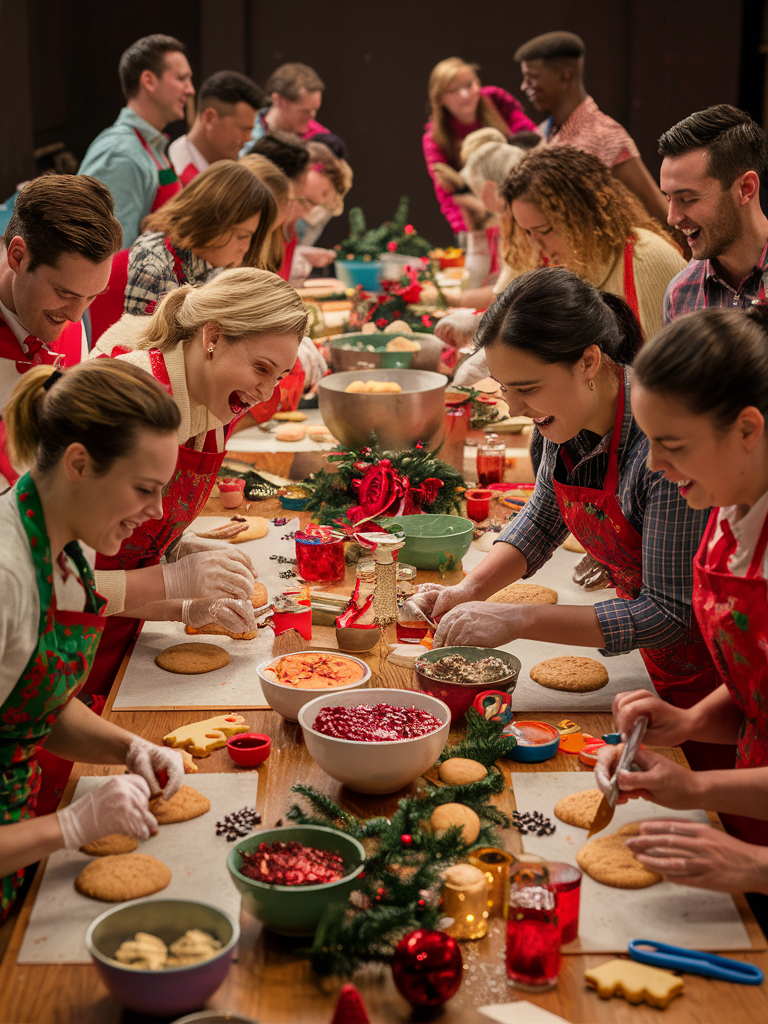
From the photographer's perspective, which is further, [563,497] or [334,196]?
[334,196]

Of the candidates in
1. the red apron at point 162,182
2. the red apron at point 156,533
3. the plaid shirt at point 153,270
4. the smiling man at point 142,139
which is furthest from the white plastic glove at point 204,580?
the red apron at point 162,182

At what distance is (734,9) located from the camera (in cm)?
866

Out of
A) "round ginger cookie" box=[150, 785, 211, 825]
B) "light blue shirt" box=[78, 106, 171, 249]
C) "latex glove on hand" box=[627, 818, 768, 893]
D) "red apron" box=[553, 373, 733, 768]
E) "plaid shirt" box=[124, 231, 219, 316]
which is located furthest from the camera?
"light blue shirt" box=[78, 106, 171, 249]

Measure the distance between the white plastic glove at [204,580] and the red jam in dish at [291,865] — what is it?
2.84 feet

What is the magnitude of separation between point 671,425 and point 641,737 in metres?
0.48

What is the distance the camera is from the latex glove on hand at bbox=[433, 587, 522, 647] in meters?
2.02

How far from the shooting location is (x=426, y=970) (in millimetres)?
1190

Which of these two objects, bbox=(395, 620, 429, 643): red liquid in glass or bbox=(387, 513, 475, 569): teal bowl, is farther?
bbox=(387, 513, 475, 569): teal bowl

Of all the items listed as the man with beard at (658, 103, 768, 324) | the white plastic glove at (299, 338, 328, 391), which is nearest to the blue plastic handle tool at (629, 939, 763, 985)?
the man with beard at (658, 103, 768, 324)

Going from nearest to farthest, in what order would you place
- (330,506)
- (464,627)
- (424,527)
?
(464,627) < (424,527) < (330,506)

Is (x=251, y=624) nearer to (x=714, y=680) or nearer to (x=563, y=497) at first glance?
(x=563, y=497)

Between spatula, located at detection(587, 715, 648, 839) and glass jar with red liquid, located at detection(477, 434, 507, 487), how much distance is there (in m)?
1.82

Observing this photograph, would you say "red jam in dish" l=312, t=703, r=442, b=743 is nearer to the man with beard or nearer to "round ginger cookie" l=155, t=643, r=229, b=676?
"round ginger cookie" l=155, t=643, r=229, b=676

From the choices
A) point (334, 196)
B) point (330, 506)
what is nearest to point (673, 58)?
point (334, 196)
